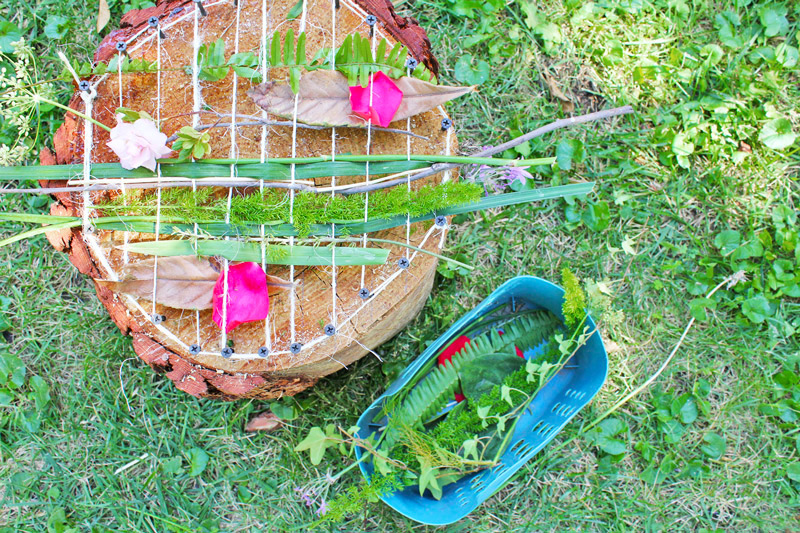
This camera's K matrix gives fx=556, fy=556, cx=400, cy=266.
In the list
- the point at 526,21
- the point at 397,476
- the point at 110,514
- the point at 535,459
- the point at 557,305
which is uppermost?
the point at 526,21

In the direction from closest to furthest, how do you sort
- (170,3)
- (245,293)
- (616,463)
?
(245,293) → (170,3) → (616,463)

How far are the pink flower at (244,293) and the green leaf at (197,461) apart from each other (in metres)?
0.98

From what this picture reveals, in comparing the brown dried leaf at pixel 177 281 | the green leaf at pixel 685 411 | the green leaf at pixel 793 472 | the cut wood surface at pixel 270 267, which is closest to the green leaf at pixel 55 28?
the cut wood surface at pixel 270 267

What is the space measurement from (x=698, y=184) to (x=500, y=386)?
1.31 meters

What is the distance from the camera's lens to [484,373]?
84.5 inches

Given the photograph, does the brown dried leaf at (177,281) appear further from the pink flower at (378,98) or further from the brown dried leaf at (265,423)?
the brown dried leaf at (265,423)

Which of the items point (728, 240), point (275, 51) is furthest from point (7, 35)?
point (728, 240)

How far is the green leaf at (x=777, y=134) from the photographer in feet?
8.03

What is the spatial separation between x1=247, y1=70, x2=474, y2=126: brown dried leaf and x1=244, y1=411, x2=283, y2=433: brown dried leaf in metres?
1.28

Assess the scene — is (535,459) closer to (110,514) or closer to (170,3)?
(110,514)

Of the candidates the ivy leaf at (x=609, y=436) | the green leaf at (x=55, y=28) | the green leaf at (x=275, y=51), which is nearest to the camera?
the green leaf at (x=275, y=51)

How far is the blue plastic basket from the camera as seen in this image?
2092 millimetres

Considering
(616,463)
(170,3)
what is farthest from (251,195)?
(616,463)

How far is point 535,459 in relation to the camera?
2.36 m
